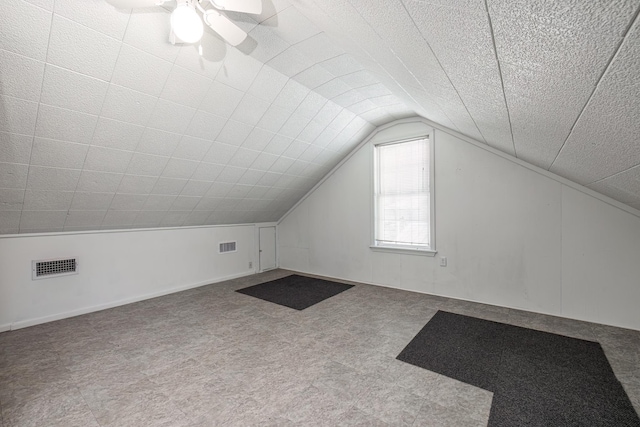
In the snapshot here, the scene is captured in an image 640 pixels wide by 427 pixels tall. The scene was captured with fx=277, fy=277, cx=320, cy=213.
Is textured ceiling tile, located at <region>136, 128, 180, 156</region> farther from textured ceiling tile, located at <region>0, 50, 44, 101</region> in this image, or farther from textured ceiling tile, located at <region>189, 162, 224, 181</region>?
textured ceiling tile, located at <region>0, 50, 44, 101</region>

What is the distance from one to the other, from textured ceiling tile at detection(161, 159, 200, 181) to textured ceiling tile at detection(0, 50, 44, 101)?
1.24 meters

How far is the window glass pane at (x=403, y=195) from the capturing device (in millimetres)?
4188

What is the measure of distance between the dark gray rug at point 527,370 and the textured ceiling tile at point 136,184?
3.25 metres

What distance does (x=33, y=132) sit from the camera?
2184mm

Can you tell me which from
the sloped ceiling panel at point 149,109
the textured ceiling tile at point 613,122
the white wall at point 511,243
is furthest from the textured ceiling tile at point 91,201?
the textured ceiling tile at point 613,122

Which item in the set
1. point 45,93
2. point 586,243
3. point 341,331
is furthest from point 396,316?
point 45,93

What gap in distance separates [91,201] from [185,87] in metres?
1.81

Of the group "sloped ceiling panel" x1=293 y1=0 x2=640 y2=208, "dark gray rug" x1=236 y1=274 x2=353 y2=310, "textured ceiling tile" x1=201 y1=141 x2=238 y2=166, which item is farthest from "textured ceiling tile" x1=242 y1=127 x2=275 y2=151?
"dark gray rug" x1=236 y1=274 x2=353 y2=310

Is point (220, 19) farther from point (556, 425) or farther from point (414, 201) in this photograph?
point (414, 201)

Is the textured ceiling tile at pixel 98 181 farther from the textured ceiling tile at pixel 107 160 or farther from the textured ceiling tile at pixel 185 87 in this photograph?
the textured ceiling tile at pixel 185 87

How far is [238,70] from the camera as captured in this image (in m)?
2.51

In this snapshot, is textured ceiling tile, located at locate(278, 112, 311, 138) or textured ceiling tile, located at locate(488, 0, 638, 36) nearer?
textured ceiling tile, located at locate(488, 0, 638, 36)

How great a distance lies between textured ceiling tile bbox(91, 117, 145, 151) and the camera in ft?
7.88

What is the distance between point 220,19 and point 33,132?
71.2 inches
